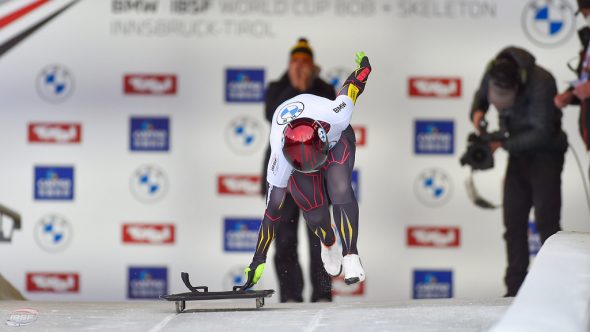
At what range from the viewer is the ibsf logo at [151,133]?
8.50 meters

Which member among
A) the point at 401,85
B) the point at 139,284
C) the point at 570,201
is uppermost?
the point at 401,85

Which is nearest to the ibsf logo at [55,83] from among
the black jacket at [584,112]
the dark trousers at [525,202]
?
the dark trousers at [525,202]

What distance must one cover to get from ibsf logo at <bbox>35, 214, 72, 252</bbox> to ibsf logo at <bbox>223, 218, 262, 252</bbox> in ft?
3.70

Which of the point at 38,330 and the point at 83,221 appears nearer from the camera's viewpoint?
the point at 38,330

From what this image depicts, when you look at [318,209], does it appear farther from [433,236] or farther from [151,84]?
[151,84]

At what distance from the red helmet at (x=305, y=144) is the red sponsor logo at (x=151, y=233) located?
11.3 feet

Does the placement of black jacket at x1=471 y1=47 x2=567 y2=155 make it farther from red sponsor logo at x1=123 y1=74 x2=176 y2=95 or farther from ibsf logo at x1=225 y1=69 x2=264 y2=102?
red sponsor logo at x1=123 y1=74 x2=176 y2=95

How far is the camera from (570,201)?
8328mm

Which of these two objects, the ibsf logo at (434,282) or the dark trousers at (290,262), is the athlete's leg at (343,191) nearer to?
the dark trousers at (290,262)

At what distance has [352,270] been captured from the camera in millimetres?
5426

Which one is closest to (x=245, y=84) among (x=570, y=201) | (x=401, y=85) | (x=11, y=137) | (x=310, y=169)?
(x=401, y=85)

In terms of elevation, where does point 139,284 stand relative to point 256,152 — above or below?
below

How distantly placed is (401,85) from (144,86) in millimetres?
1770

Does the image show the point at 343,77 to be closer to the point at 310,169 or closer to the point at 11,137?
the point at 11,137
